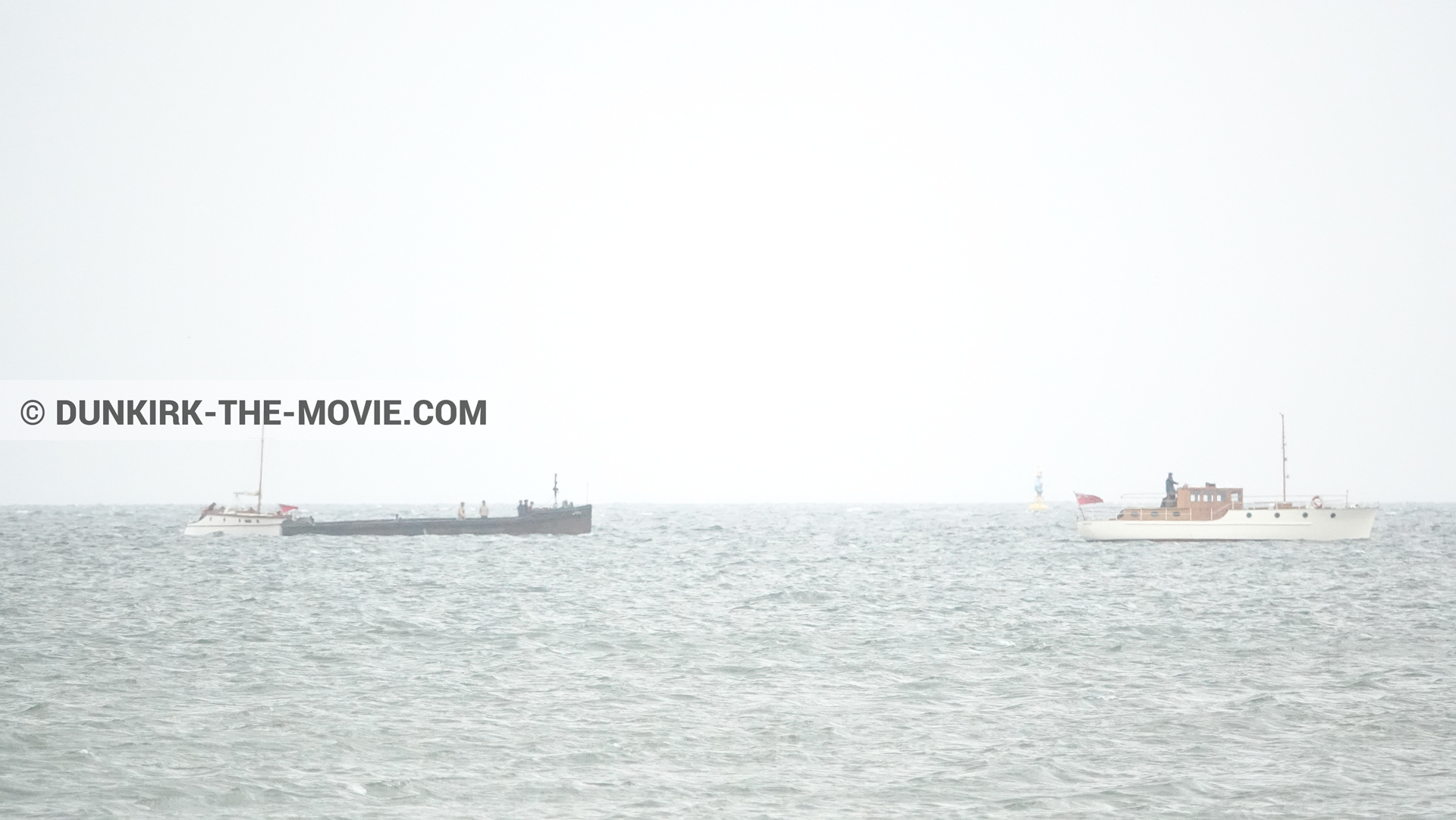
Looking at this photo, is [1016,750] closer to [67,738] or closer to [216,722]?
[216,722]

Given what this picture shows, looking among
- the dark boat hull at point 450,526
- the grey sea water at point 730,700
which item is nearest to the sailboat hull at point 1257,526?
the grey sea water at point 730,700

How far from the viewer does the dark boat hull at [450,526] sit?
10038 cm

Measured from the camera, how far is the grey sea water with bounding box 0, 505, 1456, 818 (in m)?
16.9

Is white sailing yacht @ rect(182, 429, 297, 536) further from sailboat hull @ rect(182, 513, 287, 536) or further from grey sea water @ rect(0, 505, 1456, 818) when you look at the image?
grey sea water @ rect(0, 505, 1456, 818)

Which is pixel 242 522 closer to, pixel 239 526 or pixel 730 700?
pixel 239 526

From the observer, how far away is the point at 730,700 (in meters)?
24.1

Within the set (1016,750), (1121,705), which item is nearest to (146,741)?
(1016,750)

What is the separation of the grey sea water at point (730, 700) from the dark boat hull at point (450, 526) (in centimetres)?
4688

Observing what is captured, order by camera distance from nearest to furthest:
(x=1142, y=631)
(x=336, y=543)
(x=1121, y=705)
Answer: (x=1121, y=705) < (x=1142, y=631) < (x=336, y=543)

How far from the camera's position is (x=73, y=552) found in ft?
270

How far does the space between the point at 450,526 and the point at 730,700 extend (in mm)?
82514

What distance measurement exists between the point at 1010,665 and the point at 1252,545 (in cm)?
6137

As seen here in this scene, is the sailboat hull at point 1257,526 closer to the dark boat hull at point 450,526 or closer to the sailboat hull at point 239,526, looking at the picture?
the dark boat hull at point 450,526

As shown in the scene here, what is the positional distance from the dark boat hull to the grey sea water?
46883 mm
